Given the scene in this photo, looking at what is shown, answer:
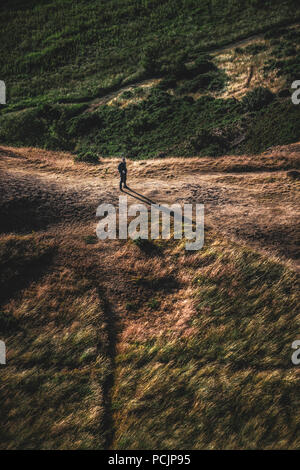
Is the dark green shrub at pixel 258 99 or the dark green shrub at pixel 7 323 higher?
the dark green shrub at pixel 258 99

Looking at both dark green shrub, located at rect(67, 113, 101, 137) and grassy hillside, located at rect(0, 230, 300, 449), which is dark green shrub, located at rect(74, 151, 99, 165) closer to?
dark green shrub, located at rect(67, 113, 101, 137)

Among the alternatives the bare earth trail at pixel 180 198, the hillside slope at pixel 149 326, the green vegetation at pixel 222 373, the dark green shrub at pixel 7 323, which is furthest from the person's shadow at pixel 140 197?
the dark green shrub at pixel 7 323

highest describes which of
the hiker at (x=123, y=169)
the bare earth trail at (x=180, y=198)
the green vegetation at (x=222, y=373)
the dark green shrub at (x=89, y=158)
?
the dark green shrub at (x=89, y=158)

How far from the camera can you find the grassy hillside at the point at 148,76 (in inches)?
1228

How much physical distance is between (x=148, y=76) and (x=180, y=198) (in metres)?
32.5

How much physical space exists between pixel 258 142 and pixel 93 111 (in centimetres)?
2248

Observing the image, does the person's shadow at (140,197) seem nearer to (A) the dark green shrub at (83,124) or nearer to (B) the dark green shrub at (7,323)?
(B) the dark green shrub at (7,323)

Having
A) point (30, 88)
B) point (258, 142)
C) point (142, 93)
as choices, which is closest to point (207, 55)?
point (142, 93)

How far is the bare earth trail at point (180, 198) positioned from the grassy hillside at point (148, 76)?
21.4 feet

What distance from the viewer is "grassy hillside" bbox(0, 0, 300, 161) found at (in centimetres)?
3120

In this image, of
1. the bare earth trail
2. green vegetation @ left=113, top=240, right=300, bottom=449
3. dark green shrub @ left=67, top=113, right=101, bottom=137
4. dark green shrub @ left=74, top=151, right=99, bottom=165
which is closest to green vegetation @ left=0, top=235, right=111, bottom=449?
green vegetation @ left=113, top=240, right=300, bottom=449

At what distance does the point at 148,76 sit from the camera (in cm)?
4397

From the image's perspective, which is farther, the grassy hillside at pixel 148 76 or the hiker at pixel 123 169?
the grassy hillside at pixel 148 76

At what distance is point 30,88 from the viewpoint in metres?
47.7
